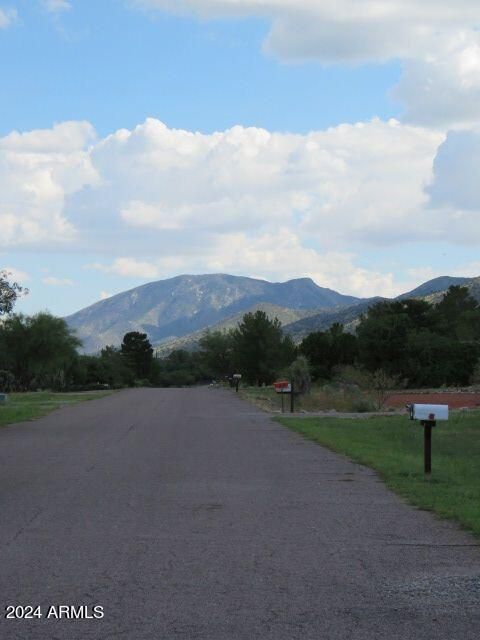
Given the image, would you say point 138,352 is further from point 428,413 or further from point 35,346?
point 428,413

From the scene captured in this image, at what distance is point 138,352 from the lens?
5256 inches

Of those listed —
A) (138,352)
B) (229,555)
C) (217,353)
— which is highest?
(138,352)

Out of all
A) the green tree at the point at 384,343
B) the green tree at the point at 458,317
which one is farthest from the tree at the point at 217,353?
the green tree at the point at 384,343

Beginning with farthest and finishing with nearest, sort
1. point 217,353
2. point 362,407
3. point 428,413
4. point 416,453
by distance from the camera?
point 217,353, point 362,407, point 416,453, point 428,413

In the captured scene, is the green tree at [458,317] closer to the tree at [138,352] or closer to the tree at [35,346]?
the tree at [35,346]

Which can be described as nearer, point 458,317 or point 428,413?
point 428,413

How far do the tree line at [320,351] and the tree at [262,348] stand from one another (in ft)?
0.31

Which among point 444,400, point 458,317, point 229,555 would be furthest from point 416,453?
point 458,317

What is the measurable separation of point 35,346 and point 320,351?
2641 centimetres

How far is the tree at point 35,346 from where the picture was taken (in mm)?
79000

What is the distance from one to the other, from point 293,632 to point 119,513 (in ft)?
17.5

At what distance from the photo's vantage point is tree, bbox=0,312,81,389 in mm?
79000

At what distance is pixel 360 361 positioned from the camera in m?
79.8

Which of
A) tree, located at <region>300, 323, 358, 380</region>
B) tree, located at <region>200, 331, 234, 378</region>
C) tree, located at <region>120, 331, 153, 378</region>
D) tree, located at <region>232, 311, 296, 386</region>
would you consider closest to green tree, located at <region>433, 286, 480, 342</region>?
tree, located at <region>300, 323, 358, 380</region>
